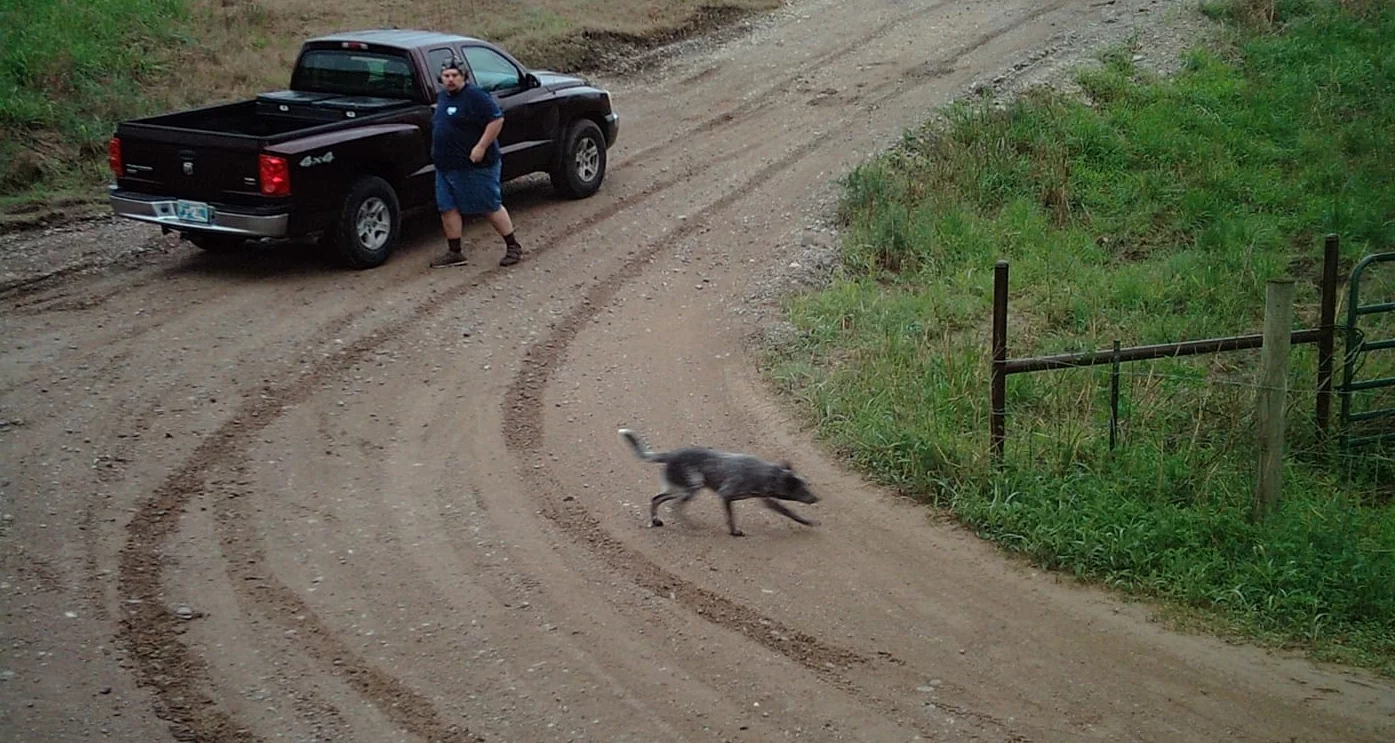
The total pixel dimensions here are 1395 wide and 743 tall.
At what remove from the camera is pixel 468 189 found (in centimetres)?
1119

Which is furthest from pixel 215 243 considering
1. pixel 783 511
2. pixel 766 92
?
pixel 766 92

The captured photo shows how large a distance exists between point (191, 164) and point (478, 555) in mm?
5441

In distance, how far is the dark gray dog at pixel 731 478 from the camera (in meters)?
6.91

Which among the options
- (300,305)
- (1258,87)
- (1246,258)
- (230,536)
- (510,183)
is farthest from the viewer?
(1258,87)

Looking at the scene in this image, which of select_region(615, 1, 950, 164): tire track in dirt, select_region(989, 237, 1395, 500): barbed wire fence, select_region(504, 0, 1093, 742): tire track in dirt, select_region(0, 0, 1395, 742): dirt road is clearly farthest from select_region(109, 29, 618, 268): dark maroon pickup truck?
select_region(989, 237, 1395, 500): barbed wire fence

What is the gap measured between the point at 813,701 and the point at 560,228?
7.97 meters

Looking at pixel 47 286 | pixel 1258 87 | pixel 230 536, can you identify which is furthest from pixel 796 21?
pixel 230 536

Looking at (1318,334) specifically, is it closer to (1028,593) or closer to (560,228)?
(1028,593)

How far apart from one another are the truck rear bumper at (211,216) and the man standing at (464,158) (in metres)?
1.44

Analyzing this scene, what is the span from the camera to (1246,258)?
474 inches

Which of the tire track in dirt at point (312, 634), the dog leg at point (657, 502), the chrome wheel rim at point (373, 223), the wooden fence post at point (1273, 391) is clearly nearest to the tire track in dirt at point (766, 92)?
the chrome wheel rim at point (373, 223)

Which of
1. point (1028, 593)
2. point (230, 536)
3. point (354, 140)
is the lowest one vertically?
point (1028, 593)

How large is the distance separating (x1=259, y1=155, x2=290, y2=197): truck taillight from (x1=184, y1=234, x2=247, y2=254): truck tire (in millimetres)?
1244

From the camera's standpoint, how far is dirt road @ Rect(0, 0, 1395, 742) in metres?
5.34
